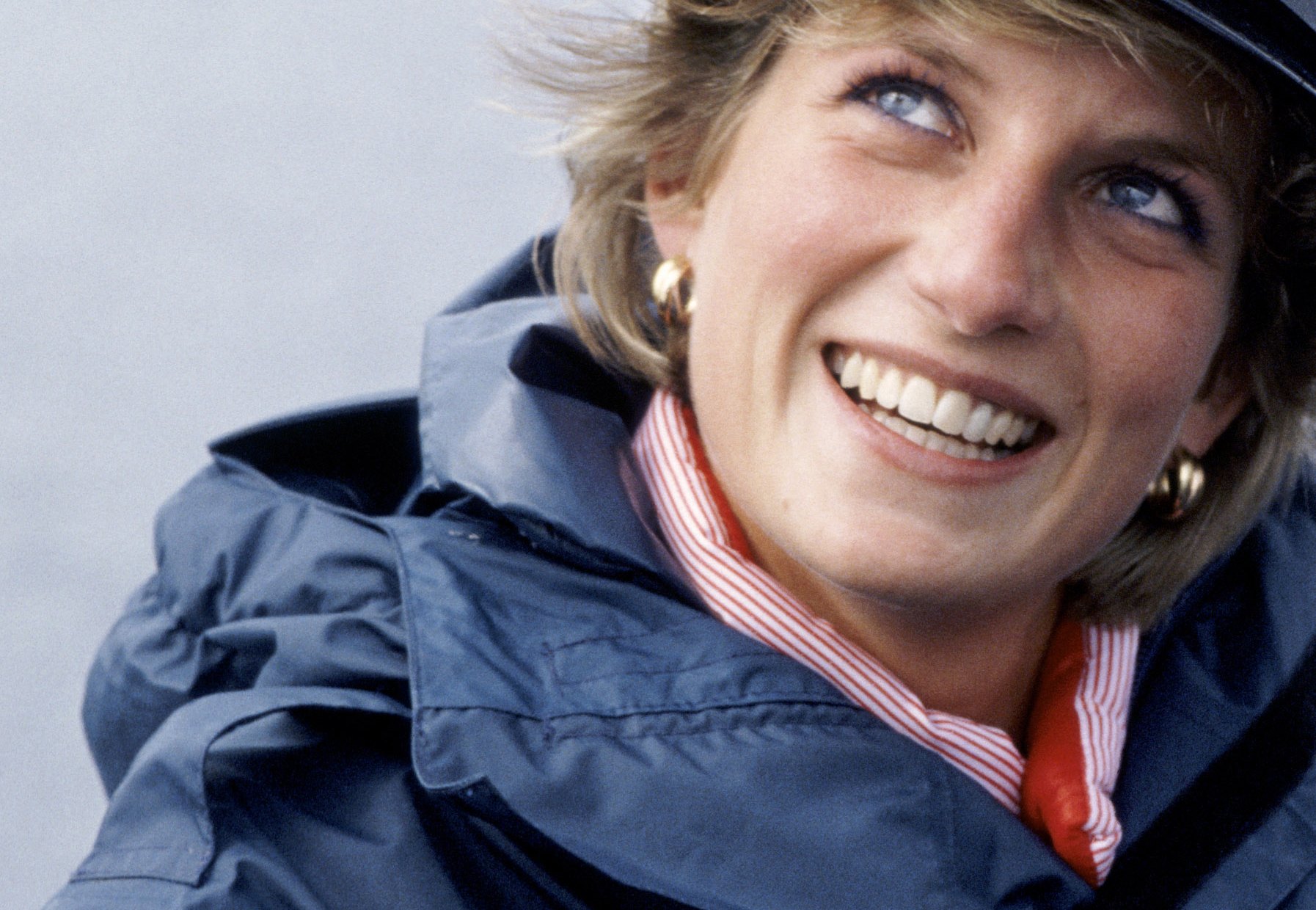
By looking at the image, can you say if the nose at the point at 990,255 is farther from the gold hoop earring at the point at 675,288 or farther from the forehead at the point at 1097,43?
the gold hoop earring at the point at 675,288

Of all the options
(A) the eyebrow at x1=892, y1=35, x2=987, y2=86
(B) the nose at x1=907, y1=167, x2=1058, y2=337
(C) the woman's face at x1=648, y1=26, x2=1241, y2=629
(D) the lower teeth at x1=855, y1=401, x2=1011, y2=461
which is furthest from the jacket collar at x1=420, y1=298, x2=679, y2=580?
(A) the eyebrow at x1=892, y1=35, x2=987, y2=86

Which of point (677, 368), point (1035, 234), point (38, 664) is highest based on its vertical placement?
point (1035, 234)

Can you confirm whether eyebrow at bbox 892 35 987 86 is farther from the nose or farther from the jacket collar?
the jacket collar

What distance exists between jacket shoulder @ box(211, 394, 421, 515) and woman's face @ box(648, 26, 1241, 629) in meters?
0.40

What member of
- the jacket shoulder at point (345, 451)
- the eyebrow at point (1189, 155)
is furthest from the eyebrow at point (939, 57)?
the jacket shoulder at point (345, 451)

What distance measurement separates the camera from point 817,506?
128 centimetres

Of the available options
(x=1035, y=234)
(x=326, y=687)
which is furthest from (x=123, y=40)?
(x=1035, y=234)

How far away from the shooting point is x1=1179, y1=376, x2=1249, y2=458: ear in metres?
1.53

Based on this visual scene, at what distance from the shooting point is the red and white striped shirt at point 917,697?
1.36 m

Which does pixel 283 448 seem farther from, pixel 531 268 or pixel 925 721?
pixel 925 721

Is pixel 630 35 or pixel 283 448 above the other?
pixel 630 35

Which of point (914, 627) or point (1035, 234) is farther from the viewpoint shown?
point (914, 627)

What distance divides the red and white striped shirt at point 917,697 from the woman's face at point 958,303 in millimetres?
71

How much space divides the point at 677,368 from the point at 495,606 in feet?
1.26
